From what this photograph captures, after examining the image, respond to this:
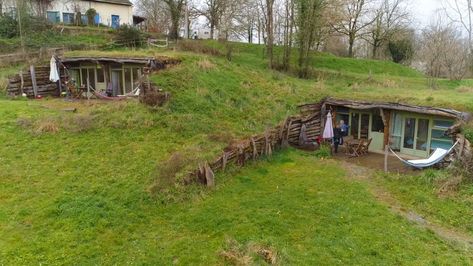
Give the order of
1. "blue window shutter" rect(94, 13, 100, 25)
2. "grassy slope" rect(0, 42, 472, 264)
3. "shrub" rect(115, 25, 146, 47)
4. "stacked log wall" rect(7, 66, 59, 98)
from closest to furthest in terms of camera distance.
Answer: "grassy slope" rect(0, 42, 472, 264) < "stacked log wall" rect(7, 66, 59, 98) < "shrub" rect(115, 25, 146, 47) < "blue window shutter" rect(94, 13, 100, 25)

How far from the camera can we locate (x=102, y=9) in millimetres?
39719

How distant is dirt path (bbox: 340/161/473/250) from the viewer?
36.6 ft

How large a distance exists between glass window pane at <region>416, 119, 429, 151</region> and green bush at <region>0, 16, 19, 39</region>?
105 ft

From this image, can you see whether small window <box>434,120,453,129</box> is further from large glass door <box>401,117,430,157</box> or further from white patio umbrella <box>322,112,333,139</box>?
white patio umbrella <box>322,112,333,139</box>

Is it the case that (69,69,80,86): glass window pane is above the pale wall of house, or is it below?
below

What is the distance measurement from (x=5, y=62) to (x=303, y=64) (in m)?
22.3

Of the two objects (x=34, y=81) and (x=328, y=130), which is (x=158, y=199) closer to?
(x=328, y=130)

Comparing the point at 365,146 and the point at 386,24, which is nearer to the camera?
the point at 365,146

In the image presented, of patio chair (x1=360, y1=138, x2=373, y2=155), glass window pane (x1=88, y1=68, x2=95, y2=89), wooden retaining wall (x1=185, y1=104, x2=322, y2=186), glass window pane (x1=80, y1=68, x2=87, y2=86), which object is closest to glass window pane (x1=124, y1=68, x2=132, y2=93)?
glass window pane (x1=88, y1=68, x2=95, y2=89)

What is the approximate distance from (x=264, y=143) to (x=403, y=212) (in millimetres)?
6650

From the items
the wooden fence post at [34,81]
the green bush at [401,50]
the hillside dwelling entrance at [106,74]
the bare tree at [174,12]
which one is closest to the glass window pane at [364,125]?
the hillside dwelling entrance at [106,74]

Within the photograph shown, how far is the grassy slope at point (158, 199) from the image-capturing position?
34.1 ft

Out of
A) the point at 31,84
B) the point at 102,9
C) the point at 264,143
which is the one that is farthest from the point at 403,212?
the point at 102,9

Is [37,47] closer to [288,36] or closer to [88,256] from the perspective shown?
[288,36]
